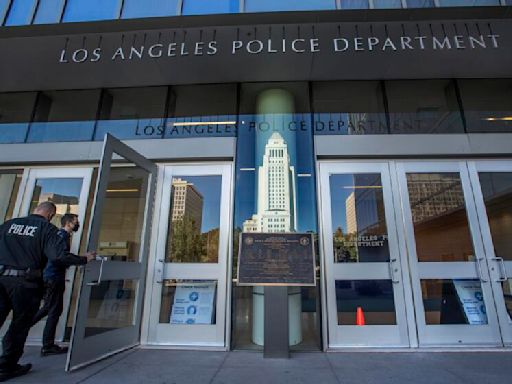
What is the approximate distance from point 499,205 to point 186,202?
478 cm

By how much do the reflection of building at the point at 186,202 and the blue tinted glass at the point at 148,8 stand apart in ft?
8.15

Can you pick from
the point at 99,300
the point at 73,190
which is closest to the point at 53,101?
the point at 73,190

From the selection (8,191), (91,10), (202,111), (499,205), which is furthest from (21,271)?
(499,205)

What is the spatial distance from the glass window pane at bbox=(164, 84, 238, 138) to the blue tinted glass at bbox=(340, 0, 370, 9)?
6.77 feet

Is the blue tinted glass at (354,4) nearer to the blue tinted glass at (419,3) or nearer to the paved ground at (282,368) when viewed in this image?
the blue tinted glass at (419,3)

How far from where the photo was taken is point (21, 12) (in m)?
4.41

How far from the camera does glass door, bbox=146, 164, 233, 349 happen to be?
13.1 ft

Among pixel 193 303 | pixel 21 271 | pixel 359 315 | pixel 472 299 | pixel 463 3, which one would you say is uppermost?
pixel 463 3

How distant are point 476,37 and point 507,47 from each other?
2.18 feet

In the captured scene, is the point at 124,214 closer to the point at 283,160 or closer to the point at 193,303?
the point at 193,303

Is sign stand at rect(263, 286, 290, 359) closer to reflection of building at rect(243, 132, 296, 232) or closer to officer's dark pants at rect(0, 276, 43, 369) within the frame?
reflection of building at rect(243, 132, 296, 232)

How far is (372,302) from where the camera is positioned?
3955mm

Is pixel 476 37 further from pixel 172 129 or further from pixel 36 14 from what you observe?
pixel 36 14

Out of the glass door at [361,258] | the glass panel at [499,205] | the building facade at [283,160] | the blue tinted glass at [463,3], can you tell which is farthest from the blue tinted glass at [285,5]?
the glass panel at [499,205]
